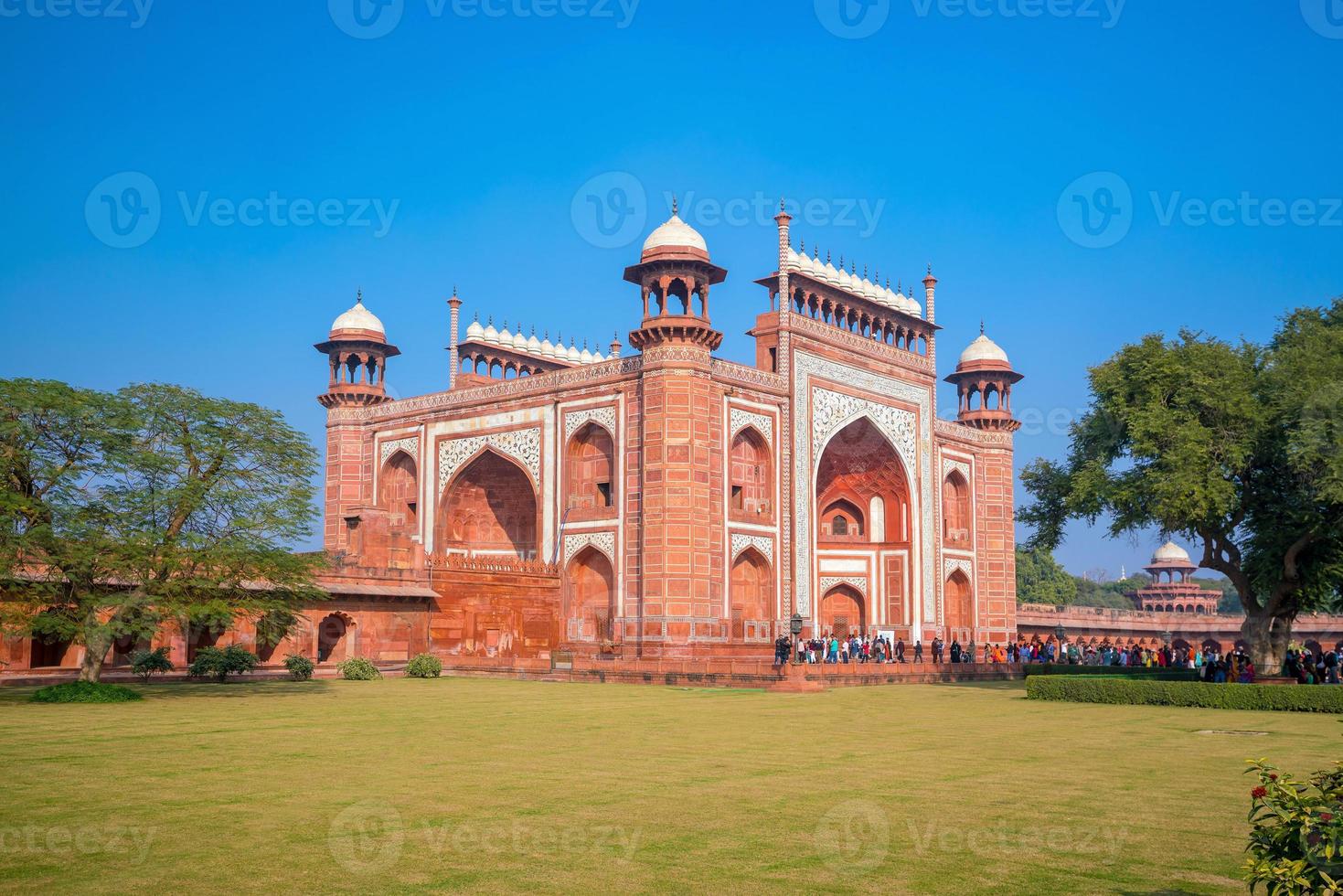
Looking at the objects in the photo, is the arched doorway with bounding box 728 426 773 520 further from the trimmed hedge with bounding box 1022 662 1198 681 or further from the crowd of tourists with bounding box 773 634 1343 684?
the trimmed hedge with bounding box 1022 662 1198 681

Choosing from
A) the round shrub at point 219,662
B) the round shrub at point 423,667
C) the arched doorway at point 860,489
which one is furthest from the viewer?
the arched doorway at point 860,489

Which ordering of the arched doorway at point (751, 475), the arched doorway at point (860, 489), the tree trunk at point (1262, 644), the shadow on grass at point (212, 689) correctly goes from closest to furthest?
the shadow on grass at point (212, 689)
the tree trunk at point (1262, 644)
the arched doorway at point (751, 475)
the arched doorway at point (860, 489)

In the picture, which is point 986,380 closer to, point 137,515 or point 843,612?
point 843,612

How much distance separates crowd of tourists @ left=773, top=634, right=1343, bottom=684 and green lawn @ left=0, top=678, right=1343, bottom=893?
849cm

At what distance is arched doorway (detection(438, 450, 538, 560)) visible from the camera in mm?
40062

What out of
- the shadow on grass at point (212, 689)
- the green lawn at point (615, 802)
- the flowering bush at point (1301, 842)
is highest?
the flowering bush at point (1301, 842)

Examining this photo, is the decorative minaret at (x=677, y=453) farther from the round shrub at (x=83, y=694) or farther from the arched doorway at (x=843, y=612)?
the round shrub at (x=83, y=694)

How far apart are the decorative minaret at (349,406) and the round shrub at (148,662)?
58.9 feet

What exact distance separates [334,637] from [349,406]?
45.1 feet

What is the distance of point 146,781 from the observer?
934cm

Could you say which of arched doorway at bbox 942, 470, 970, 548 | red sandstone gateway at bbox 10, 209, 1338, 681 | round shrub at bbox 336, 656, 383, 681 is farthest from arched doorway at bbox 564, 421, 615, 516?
arched doorway at bbox 942, 470, 970, 548

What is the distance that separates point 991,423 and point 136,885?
4281 centimetres

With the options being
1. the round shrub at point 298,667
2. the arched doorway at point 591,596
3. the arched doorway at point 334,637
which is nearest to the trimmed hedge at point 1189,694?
the round shrub at point 298,667

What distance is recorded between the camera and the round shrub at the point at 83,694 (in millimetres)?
17641
